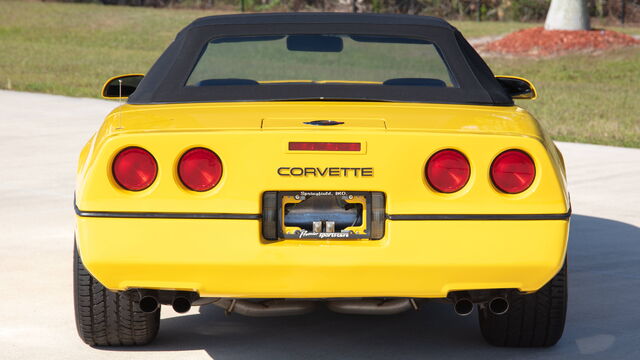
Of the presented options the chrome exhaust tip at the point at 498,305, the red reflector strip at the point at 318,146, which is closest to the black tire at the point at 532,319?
the chrome exhaust tip at the point at 498,305

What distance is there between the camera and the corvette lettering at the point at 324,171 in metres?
4.14

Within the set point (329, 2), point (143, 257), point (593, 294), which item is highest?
point (143, 257)

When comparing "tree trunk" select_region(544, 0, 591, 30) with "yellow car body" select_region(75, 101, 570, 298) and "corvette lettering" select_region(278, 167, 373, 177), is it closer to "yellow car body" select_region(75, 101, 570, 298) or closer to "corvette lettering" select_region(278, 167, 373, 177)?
"yellow car body" select_region(75, 101, 570, 298)

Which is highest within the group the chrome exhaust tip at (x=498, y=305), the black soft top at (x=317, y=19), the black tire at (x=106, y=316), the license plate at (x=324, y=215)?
the black soft top at (x=317, y=19)

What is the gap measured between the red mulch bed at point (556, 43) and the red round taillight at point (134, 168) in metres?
24.5

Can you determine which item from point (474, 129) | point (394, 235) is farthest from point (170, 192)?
point (474, 129)

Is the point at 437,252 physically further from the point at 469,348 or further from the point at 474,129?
the point at 469,348

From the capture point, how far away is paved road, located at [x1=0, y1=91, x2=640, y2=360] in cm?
488

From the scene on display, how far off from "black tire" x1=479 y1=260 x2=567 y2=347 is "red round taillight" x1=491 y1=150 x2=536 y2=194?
22.5 inches

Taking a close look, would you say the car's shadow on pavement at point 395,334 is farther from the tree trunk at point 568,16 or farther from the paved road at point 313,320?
the tree trunk at point 568,16

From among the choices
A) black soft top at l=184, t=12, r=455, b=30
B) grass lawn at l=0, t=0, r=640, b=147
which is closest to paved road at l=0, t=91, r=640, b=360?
black soft top at l=184, t=12, r=455, b=30

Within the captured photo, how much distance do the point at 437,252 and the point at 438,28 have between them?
56.2 inches

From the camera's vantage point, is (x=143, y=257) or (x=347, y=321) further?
(x=347, y=321)

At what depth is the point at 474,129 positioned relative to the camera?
427 cm
